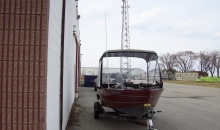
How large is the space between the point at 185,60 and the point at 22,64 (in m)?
123

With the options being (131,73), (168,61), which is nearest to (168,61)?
(168,61)

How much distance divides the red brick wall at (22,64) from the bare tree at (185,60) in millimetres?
120011

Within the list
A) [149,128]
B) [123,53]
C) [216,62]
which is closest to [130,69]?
[123,53]

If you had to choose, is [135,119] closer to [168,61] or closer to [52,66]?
[52,66]

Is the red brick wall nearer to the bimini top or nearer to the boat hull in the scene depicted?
the boat hull

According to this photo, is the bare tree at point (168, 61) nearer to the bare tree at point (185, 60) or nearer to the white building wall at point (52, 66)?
the bare tree at point (185, 60)

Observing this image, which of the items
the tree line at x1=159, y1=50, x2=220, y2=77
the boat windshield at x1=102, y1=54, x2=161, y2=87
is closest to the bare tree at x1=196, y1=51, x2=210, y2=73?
the tree line at x1=159, y1=50, x2=220, y2=77

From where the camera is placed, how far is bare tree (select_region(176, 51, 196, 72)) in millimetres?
120188

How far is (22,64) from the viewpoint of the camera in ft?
13.0

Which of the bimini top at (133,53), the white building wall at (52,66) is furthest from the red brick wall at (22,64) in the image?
the bimini top at (133,53)

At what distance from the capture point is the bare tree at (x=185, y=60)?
12019cm

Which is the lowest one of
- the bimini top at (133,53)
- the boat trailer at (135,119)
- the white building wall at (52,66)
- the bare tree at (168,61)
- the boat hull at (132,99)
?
the boat trailer at (135,119)

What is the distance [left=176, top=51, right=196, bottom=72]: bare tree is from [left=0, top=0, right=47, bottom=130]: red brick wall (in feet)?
394

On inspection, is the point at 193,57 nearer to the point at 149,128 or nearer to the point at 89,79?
the point at 89,79
